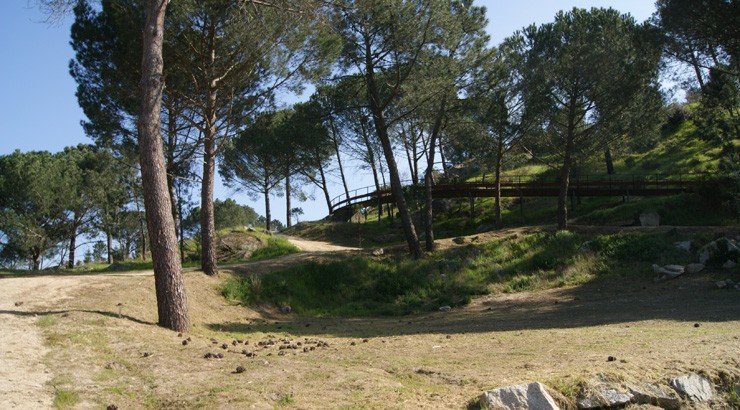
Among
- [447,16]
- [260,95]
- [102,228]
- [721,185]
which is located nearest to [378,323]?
[260,95]

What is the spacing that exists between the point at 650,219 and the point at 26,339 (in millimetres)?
26198

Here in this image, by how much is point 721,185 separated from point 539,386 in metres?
24.3

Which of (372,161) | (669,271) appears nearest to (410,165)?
(372,161)

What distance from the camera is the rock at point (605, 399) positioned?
6.03 metres

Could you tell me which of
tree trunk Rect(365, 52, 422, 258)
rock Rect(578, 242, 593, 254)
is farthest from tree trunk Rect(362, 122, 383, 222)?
rock Rect(578, 242, 593, 254)

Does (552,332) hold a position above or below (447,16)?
below

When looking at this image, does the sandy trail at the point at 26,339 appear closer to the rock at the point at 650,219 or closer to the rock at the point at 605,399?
the rock at the point at 605,399

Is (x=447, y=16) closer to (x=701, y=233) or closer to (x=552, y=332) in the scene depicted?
(x=701, y=233)

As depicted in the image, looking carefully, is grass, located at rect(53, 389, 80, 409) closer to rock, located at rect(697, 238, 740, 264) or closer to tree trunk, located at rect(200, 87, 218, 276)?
tree trunk, located at rect(200, 87, 218, 276)

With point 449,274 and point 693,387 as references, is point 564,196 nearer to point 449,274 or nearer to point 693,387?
point 449,274

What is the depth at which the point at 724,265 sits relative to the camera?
16.9 meters

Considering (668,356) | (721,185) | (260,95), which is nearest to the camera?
(668,356)

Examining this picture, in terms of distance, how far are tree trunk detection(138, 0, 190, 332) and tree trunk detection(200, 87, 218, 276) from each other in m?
5.48

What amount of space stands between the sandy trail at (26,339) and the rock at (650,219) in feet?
76.9
